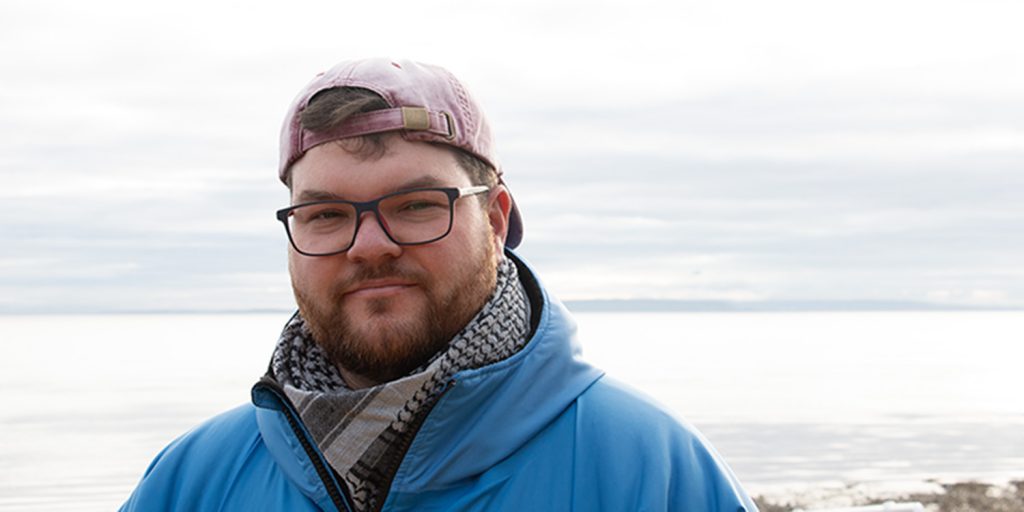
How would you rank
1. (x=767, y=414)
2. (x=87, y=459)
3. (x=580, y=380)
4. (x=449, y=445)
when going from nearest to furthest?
(x=449, y=445), (x=580, y=380), (x=87, y=459), (x=767, y=414)

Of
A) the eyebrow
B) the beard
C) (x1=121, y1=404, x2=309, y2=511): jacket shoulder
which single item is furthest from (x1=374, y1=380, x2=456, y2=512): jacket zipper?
the eyebrow

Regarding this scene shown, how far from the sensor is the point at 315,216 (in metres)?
2.30

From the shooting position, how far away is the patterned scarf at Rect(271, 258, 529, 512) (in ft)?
7.21

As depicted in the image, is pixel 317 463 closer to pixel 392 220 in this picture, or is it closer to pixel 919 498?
pixel 392 220

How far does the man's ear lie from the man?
0.09 metres

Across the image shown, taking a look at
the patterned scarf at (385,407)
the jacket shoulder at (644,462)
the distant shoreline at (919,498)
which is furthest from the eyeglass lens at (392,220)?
the distant shoreline at (919,498)

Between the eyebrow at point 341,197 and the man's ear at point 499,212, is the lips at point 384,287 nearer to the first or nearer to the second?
the eyebrow at point 341,197

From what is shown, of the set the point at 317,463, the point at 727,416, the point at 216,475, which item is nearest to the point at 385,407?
the point at 317,463

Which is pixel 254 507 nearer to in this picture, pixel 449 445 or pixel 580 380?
pixel 449 445

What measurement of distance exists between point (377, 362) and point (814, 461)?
31873mm

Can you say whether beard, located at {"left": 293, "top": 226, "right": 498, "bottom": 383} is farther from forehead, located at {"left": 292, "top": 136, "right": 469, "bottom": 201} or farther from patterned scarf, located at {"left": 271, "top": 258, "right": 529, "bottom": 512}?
forehead, located at {"left": 292, "top": 136, "right": 469, "bottom": 201}

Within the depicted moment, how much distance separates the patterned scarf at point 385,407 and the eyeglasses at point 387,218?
0.21m

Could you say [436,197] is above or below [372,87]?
below

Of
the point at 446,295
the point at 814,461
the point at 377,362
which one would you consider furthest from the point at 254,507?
the point at 814,461
